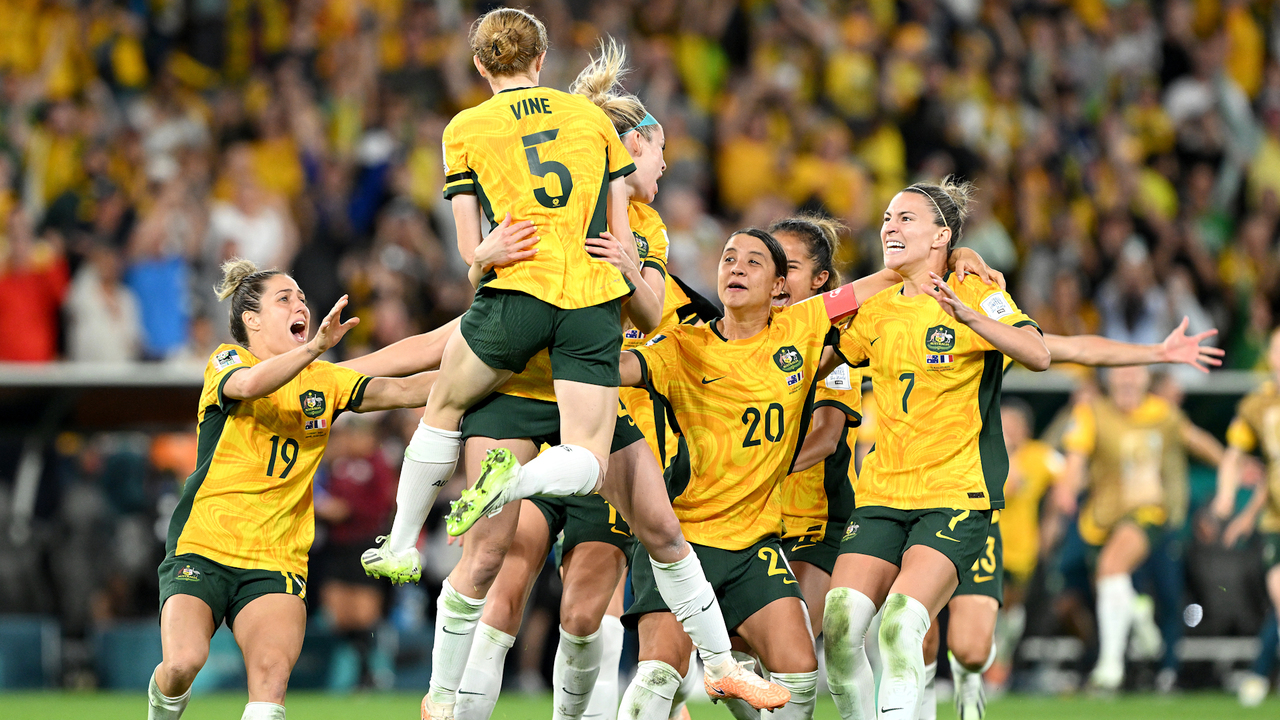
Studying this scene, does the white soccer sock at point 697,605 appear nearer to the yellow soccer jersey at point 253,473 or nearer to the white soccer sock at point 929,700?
the white soccer sock at point 929,700

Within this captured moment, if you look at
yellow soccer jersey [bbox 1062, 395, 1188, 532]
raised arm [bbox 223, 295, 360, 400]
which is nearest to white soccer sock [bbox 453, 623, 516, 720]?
raised arm [bbox 223, 295, 360, 400]

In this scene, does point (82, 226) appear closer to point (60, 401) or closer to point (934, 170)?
point (60, 401)

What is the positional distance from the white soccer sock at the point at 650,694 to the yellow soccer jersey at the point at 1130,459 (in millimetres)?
7270

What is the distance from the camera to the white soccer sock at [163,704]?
598 centimetres

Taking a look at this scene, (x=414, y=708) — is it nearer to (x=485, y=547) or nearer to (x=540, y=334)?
(x=485, y=547)

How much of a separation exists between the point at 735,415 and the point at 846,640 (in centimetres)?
104

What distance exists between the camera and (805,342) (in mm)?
6539

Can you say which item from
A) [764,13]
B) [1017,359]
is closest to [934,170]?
[764,13]

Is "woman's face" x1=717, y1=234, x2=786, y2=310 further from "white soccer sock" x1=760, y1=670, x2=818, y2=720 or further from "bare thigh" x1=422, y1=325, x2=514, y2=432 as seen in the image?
"white soccer sock" x1=760, y1=670, x2=818, y2=720

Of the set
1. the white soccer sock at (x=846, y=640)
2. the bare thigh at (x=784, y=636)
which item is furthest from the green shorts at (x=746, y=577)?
the white soccer sock at (x=846, y=640)

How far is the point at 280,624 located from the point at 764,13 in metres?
12.4

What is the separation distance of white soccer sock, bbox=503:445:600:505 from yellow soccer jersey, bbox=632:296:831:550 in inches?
39.8

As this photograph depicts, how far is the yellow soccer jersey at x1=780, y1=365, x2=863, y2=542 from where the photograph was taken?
7156mm

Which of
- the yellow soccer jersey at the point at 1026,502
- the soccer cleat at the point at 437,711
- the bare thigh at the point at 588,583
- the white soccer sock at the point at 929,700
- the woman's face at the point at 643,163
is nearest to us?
the soccer cleat at the point at 437,711
